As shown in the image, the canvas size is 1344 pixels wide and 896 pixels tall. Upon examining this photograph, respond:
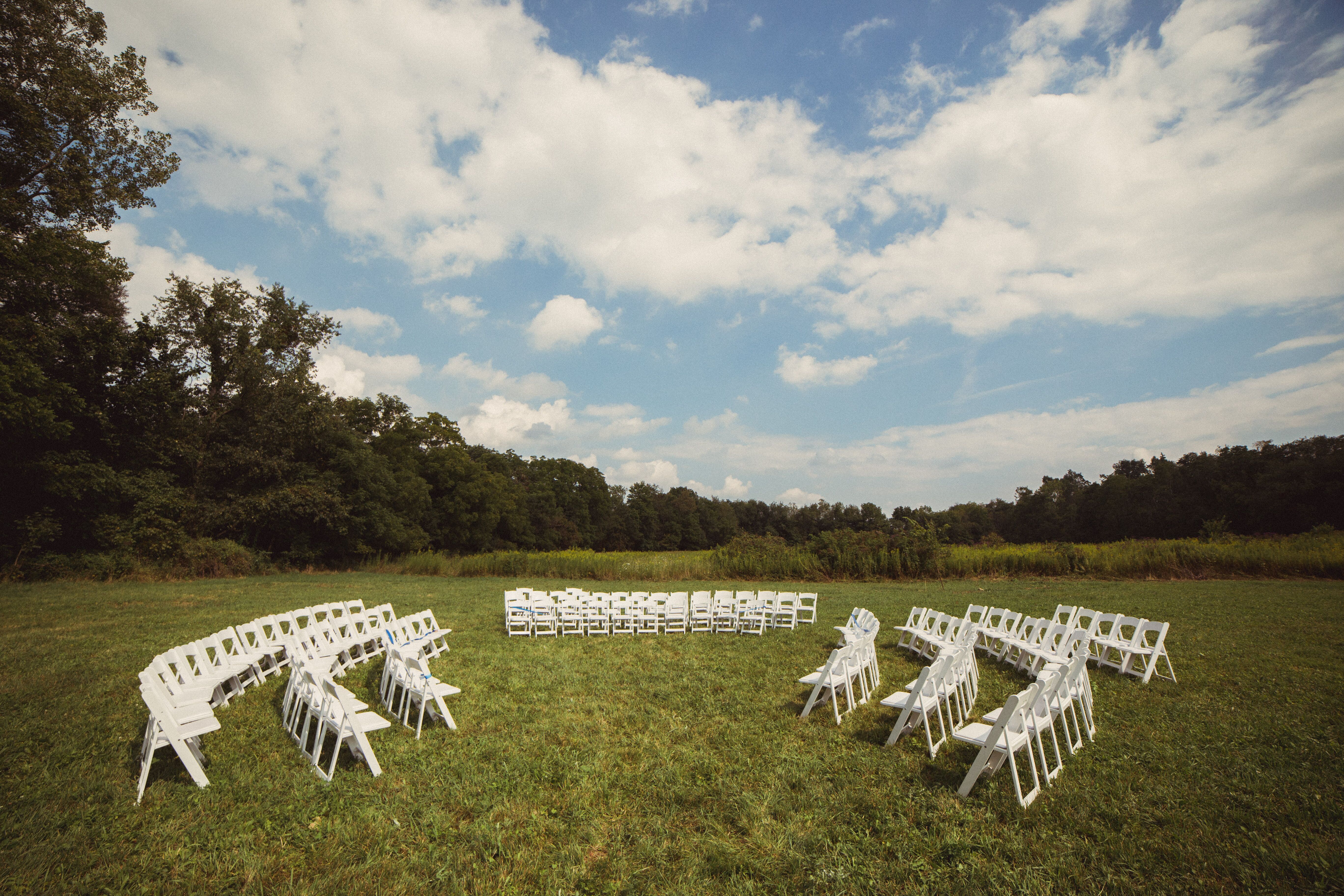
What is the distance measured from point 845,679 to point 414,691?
17.0 ft

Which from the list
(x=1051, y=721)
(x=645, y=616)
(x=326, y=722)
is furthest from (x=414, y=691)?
(x=1051, y=721)

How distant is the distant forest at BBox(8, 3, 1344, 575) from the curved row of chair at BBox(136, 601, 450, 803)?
583 inches

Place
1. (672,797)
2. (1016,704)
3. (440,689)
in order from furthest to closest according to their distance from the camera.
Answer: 1. (440,689)
2. (672,797)
3. (1016,704)

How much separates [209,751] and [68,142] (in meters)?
23.3

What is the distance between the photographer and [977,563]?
73.7 ft

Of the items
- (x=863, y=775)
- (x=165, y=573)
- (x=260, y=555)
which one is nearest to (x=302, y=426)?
(x=260, y=555)

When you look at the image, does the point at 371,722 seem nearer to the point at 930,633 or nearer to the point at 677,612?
the point at 677,612

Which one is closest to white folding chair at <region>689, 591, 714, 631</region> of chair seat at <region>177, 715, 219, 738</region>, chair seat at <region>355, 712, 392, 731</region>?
chair seat at <region>355, 712, 392, 731</region>

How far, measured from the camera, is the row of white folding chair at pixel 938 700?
17.6 feet

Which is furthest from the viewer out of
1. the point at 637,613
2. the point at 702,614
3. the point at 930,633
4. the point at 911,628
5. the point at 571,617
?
the point at 702,614

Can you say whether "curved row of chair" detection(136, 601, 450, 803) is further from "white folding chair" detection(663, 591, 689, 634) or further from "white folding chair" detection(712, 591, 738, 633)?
"white folding chair" detection(712, 591, 738, 633)

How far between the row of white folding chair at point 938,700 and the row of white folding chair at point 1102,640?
1.71 metres

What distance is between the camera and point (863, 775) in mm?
4895

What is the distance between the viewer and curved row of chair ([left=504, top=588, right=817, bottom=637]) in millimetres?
11914
